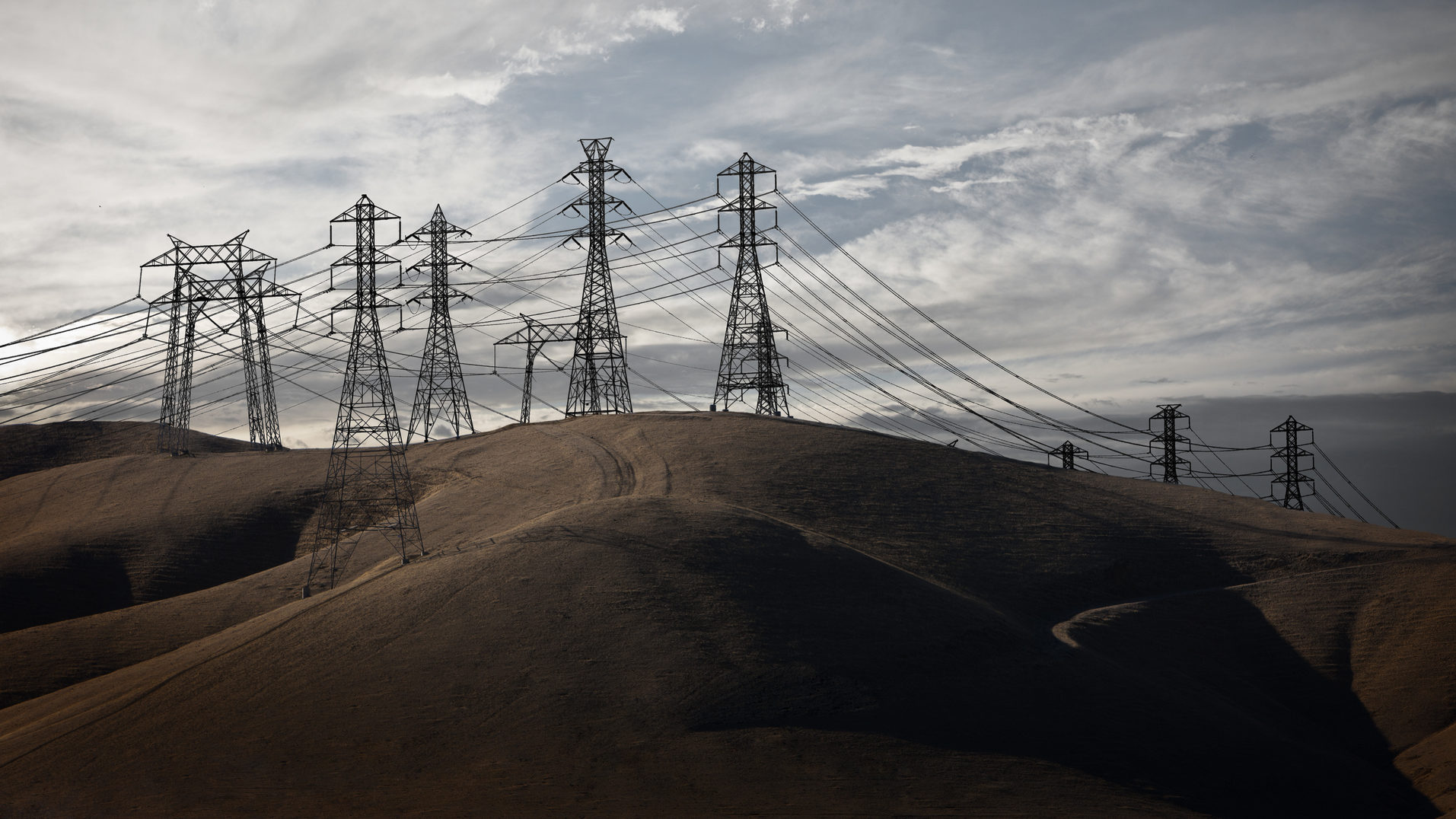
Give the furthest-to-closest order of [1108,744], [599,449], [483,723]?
[599,449]
[1108,744]
[483,723]

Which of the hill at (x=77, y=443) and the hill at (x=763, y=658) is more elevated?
the hill at (x=77, y=443)

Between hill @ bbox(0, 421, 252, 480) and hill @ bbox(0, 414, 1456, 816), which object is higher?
hill @ bbox(0, 421, 252, 480)

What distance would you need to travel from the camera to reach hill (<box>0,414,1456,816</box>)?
2689 centimetres

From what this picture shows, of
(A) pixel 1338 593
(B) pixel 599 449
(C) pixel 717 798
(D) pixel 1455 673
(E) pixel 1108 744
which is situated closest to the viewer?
(C) pixel 717 798

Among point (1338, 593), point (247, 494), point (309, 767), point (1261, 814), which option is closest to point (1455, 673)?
point (1338, 593)

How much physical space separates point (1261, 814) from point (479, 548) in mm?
29782

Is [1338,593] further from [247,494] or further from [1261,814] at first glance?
[247,494]

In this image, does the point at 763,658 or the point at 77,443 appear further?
the point at 77,443

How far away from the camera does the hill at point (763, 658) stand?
2689cm

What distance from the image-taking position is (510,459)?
6297 cm

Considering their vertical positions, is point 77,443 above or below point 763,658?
above

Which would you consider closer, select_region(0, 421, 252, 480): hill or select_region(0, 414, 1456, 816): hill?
select_region(0, 414, 1456, 816): hill

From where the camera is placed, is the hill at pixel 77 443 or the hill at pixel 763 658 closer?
the hill at pixel 763 658

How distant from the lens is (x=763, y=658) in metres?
32.5
